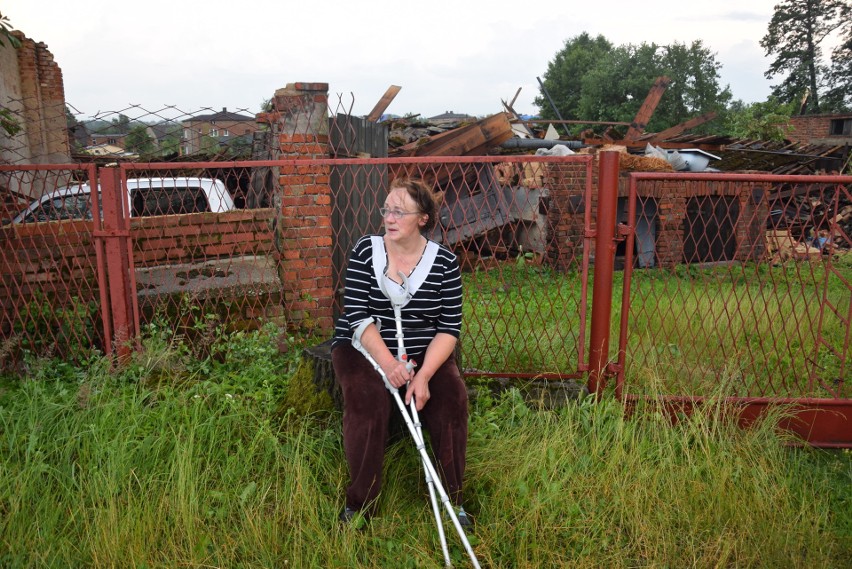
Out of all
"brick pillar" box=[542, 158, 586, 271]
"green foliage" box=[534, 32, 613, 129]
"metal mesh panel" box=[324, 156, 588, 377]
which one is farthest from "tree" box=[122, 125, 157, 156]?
"green foliage" box=[534, 32, 613, 129]

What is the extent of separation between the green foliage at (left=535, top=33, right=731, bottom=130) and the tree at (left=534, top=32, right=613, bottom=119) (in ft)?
0.23

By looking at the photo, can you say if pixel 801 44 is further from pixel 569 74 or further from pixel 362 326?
pixel 362 326

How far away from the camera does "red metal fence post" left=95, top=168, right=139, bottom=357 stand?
12.3ft

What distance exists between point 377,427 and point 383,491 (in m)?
0.37

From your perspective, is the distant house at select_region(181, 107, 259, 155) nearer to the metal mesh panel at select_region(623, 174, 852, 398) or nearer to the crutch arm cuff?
the crutch arm cuff

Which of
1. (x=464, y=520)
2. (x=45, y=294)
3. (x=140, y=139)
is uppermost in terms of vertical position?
(x=140, y=139)

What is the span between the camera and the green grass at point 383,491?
2.54 meters

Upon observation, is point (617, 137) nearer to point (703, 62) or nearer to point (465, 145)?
point (465, 145)

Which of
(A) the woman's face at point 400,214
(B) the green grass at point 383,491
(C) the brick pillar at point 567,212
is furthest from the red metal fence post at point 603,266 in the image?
(C) the brick pillar at point 567,212

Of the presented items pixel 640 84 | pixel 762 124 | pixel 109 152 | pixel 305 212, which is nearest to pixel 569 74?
pixel 640 84

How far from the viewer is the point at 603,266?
3613 millimetres

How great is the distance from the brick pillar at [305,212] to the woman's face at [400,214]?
77.6 inches

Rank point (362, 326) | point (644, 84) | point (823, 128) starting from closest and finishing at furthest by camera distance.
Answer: point (362, 326), point (823, 128), point (644, 84)

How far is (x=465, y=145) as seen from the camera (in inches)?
364
